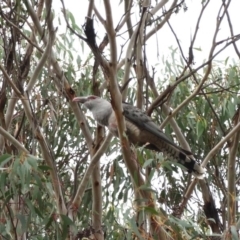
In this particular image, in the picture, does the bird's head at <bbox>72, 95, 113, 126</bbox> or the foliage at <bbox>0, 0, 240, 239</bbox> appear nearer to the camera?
the foliage at <bbox>0, 0, 240, 239</bbox>

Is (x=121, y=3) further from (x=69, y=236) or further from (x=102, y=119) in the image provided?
(x=69, y=236)

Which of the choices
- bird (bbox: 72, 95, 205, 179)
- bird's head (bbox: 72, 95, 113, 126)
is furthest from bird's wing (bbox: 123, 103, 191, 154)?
bird's head (bbox: 72, 95, 113, 126)

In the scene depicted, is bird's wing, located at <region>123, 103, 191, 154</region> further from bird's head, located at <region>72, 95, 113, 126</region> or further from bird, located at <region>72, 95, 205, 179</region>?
bird's head, located at <region>72, 95, 113, 126</region>

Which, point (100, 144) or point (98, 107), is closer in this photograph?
point (100, 144)

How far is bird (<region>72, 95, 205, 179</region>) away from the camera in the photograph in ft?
→ 12.6

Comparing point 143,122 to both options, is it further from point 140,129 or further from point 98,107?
point 98,107

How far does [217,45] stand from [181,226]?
37.6 inches

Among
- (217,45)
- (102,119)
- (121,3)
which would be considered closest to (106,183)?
(102,119)

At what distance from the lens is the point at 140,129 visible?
4129 mm

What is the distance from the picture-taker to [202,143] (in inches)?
185

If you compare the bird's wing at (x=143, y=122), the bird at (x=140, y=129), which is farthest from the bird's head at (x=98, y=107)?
the bird's wing at (x=143, y=122)

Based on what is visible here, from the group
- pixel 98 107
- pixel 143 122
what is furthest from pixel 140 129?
pixel 98 107

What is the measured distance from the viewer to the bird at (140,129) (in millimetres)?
3832

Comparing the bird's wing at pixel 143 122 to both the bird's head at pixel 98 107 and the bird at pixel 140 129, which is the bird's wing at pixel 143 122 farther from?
the bird's head at pixel 98 107
